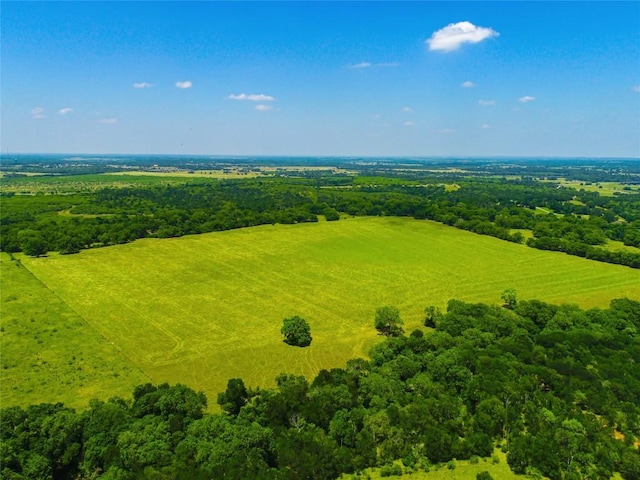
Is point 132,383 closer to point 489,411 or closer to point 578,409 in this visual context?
point 489,411

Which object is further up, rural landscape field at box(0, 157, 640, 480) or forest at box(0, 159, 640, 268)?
forest at box(0, 159, 640, 268)

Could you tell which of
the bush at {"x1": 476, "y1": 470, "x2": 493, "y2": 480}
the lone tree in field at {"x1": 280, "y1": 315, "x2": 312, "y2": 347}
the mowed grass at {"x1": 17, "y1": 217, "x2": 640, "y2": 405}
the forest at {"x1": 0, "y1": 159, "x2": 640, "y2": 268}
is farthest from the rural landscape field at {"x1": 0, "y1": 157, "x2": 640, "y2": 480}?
the bush at {"x1": 476, "y1": 470, "x2": 493, "y2": 480}

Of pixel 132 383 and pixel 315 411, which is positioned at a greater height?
pixel 315 411

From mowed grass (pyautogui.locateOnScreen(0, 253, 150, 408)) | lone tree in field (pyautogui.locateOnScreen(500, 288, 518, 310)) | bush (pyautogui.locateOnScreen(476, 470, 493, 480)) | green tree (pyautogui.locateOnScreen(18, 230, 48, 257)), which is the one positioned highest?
green tree (pyautogui.locateOnScreen(18, 230, 48, 257))

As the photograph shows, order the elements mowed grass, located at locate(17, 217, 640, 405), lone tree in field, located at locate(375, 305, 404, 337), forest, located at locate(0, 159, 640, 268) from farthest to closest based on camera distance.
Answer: forest, located at locate(0, 159, 640, 268) → lone tree in field, located at locate(375, 305, 404, 337) → mowed grass, located at locate(17, 217, 640, 405)

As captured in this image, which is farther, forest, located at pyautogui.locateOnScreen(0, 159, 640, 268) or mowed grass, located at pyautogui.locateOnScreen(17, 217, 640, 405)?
forest, located at pyautogui.locateOnScreen(0, 159, 640, 268)

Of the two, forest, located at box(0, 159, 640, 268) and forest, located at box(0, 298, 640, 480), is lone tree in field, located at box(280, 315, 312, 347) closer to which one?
forest, located at box(0, 298, 640, 480)

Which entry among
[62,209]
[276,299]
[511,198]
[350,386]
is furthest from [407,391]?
[511,198]

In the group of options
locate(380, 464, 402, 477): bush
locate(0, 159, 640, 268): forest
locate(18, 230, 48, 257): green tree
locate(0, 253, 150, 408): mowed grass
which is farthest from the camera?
locate(0, 159, 640, 268): forest
